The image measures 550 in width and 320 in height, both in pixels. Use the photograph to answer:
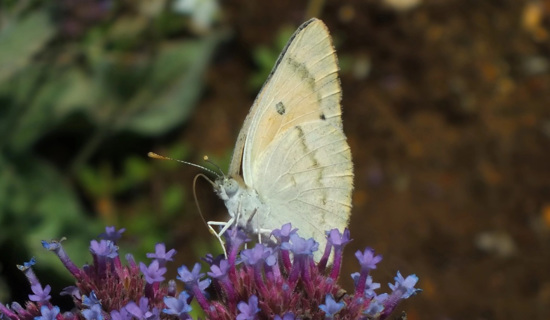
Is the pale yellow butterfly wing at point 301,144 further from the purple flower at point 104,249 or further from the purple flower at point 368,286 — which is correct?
the purple flower at point 104,249

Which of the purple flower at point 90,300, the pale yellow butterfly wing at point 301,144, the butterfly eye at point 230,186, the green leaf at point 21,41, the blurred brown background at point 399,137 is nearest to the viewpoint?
the purple flower at point 90,300

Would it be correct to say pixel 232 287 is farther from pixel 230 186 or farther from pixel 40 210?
pixel 40 210

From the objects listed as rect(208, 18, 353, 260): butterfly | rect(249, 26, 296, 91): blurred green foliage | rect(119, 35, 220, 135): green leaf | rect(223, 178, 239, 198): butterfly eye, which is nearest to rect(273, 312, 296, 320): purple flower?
rect(208, 18, 353, 260): butterfly

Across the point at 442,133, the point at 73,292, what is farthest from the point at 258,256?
the point at 442,133

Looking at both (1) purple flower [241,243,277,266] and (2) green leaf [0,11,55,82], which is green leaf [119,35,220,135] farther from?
(1) purple flower [241,243,277,266]

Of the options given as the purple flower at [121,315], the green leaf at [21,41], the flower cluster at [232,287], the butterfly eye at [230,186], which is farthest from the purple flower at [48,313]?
the green leaf at [21,41]

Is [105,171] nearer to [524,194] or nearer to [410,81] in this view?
[410,81]

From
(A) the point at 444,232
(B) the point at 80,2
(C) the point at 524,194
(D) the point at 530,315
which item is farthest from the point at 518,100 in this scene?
(B) the point at 80,2

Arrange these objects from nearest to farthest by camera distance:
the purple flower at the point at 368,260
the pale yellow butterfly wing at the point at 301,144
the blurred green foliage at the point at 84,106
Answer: the purple flower at the point at 368,260
the pale yellow butterfly wing at the point at 301,144
the blurred green foliage at the point at 84,106
